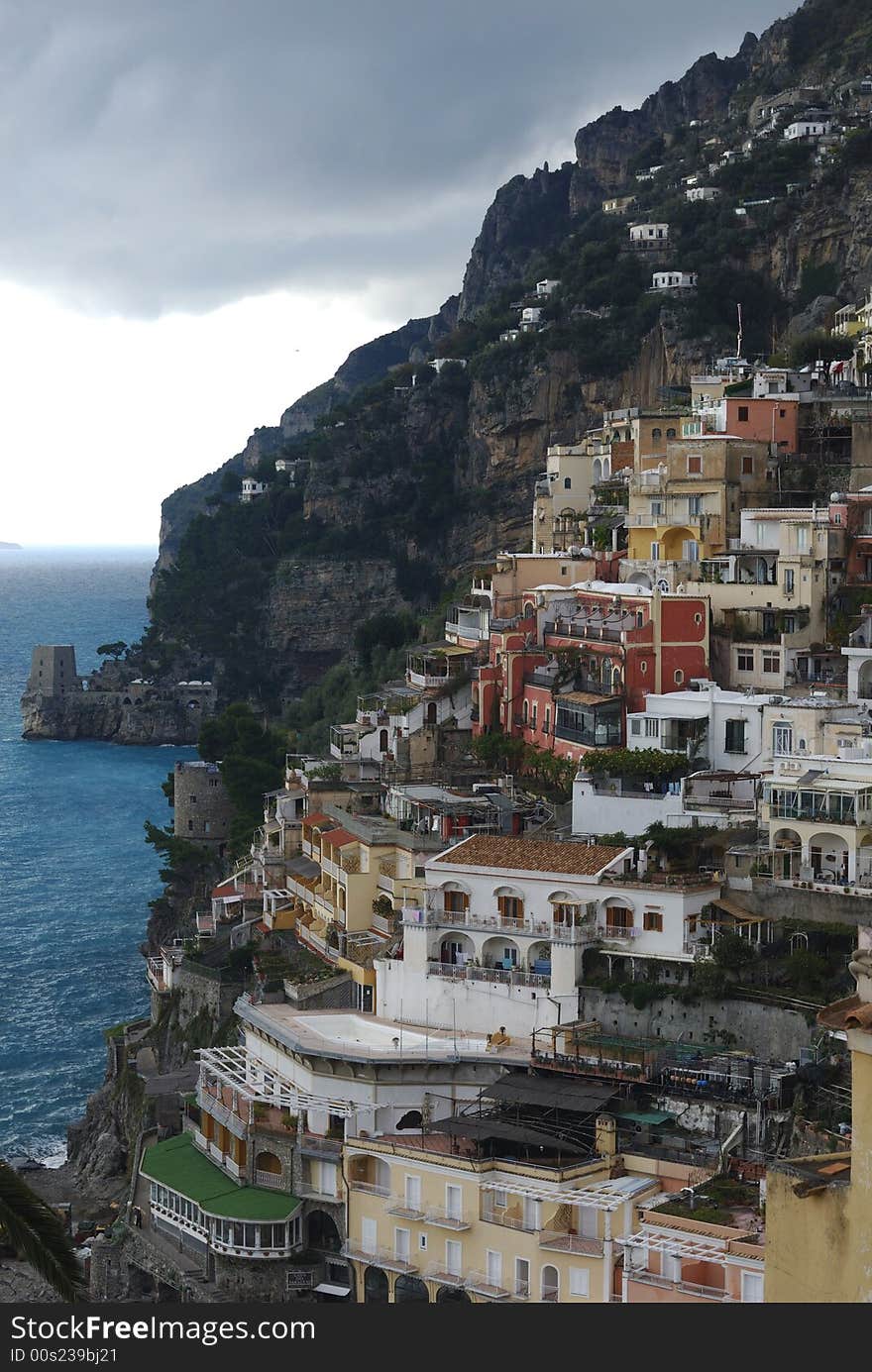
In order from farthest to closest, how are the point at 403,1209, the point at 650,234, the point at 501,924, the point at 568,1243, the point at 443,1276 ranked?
the point at 650,234 → the point at 501,924 → the point at 403,1209 → the point at 443,1276 → the point at 568,1243

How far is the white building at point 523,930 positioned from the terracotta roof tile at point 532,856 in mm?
18

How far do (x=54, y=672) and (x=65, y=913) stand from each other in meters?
51.9

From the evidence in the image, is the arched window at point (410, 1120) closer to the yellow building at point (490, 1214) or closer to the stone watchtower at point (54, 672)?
the yellow building at point (490, 1214)

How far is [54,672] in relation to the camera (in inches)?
4663

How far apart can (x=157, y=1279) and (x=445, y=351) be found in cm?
8496

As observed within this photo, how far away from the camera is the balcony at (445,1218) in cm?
2934

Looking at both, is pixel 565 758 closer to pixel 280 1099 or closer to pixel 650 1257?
pixel 280 1099

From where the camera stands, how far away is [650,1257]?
26.0 meters

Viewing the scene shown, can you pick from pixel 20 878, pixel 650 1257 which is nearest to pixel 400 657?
pixel 20 878

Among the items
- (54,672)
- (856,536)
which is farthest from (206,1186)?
(54,672)

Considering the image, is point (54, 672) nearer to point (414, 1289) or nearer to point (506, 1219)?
point (414, 1289)

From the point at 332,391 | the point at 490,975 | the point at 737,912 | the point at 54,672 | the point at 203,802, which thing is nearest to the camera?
the point at 737,912

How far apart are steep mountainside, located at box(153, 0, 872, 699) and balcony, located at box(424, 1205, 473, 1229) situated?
54.2 meters

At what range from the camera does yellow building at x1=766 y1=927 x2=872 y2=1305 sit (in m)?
12.0
